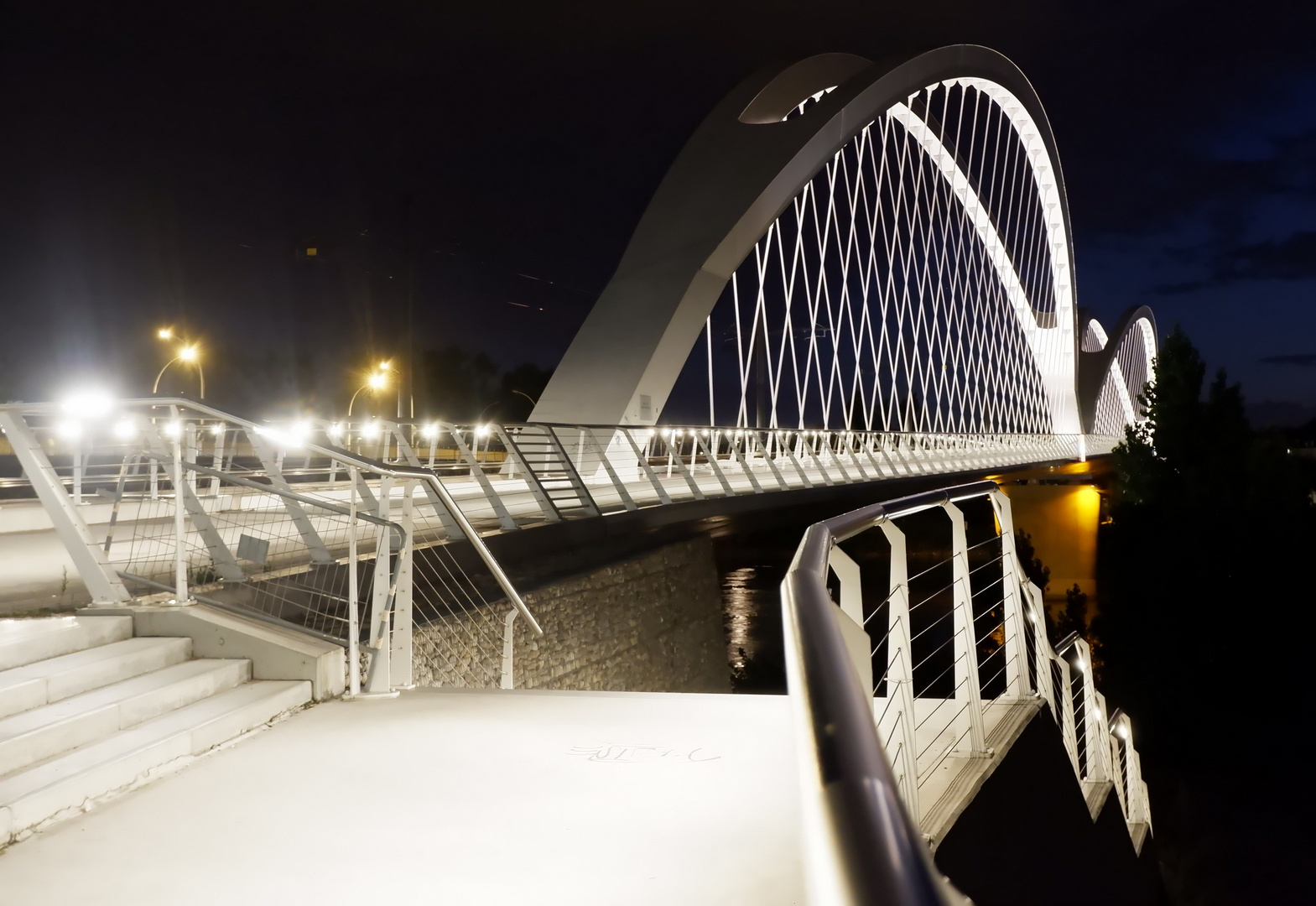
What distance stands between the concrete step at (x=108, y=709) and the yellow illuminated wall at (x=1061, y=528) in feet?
121

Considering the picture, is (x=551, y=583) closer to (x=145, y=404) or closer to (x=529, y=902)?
(x=145, y=404)

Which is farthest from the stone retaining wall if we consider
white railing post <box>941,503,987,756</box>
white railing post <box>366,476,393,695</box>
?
white railing post <box>941,503,987,756</box>

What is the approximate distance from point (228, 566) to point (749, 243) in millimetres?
13539

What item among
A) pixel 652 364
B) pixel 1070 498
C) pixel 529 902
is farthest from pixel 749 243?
pixel 1070 498

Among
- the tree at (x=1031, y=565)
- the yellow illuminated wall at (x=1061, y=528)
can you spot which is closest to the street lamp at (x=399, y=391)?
the tree at (x=1031, y=565)

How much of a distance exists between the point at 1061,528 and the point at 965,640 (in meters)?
39.1

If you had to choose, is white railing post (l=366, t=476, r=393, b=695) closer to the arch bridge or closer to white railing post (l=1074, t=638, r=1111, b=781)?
the arch bridge

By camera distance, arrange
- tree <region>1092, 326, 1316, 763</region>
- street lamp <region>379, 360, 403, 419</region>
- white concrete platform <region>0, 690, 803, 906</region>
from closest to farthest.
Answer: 1. white concrete platform <region>0, 690, 803, 906</region>
2. tree <region>1092, 326, 1316, 763</region>
3. street lamp <region>379, 360, 403, 419</region>

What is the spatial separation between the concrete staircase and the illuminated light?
0.92 metres

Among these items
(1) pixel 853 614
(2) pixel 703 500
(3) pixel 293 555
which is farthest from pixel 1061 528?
(1) pixel 853 614

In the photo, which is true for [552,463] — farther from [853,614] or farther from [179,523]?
[853,614]

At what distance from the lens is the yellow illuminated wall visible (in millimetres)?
39062

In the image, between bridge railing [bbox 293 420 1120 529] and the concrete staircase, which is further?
bridge railing [bbox 293 420 1120 529]

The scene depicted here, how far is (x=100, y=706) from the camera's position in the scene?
4078 mm
